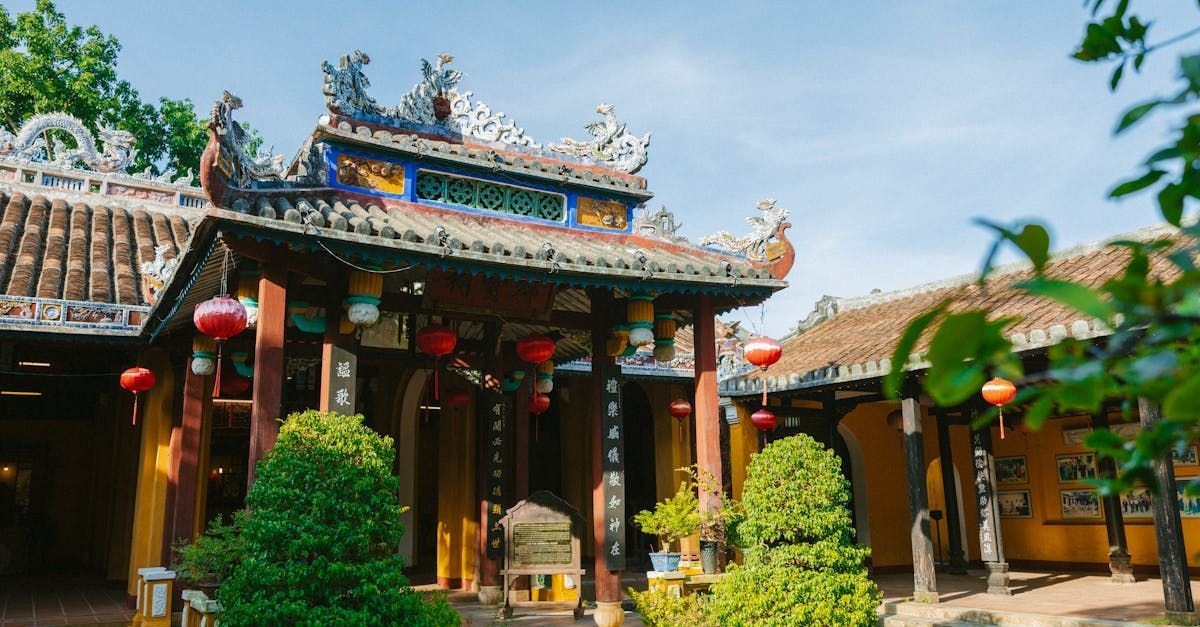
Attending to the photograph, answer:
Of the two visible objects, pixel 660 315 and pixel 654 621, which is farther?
pixel 660 315

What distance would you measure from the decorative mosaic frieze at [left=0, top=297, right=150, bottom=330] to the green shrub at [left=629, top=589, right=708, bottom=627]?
6224mm

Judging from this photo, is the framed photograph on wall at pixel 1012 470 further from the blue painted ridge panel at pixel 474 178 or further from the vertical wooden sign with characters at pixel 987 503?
the blue painted ridge panel at pixel 474 178

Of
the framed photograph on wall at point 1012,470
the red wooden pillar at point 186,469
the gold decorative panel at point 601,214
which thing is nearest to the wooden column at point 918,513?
the gold decorative panel at point 601,214

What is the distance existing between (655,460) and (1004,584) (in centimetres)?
577

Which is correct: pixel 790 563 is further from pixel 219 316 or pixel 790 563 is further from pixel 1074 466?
pixel 1074 466

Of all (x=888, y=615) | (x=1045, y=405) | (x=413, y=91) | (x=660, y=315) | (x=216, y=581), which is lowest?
(x=888, y=615)

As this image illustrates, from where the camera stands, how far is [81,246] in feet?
37.2

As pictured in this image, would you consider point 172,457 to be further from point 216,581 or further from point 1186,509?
point 1186,509

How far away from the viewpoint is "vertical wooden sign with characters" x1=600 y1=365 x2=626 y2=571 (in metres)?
7.76

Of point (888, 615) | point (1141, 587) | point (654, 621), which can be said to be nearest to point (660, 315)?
point (654, 621)

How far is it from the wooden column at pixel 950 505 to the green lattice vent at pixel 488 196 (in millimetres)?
7541

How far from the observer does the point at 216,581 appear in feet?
21.1

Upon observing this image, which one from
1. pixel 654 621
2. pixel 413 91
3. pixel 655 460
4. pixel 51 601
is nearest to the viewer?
pixel 654 621

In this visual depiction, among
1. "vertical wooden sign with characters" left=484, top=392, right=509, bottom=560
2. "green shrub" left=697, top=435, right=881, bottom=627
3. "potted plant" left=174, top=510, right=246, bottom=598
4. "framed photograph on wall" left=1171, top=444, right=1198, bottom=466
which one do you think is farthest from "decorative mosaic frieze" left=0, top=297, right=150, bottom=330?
"framed photograph on wall" left=1171, top=444, right=1198, bottom=466
